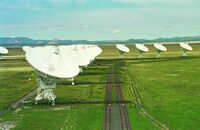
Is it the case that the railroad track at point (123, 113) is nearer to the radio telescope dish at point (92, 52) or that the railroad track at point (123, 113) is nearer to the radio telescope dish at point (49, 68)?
the radio telescope dish at point (49, 68)

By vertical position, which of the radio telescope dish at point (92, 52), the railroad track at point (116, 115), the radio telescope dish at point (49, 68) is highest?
the radio telescope dish at point (49, 68)

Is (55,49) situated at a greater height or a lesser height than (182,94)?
greater

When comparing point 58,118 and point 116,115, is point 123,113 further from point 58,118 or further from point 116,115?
point 58,118

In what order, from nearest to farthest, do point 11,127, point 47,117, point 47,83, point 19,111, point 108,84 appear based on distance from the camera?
point 11,127
point 47,117
point 19,111
point 47,83
point 108,84

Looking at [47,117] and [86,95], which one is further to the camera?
[86,95]

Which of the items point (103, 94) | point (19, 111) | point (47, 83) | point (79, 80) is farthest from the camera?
point (79, 80)

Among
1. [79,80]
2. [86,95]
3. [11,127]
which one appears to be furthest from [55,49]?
[79,80]

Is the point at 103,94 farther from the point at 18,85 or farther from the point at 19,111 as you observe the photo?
the point at 18,85

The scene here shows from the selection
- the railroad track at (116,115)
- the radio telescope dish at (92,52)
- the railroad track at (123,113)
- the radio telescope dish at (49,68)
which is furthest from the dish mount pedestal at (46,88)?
the radio telescope dish at (92,52)
